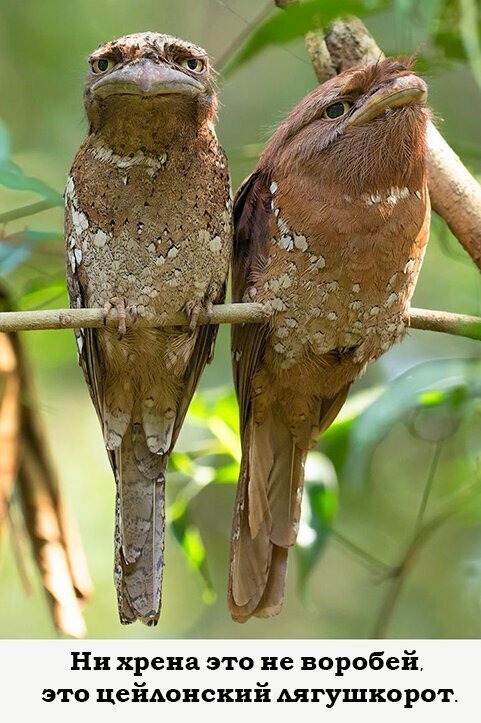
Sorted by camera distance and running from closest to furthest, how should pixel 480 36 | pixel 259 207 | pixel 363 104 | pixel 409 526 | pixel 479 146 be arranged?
pixel 363 104 → pixel 259 207 → pixel 480 36 → pixel 479 146 → pixel 409 526

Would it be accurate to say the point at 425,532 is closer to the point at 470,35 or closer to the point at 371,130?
the point at 371,130

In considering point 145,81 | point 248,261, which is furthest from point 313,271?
point 145,81

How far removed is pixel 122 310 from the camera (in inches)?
127

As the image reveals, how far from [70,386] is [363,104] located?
12.6 feet

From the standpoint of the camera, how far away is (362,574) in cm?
686

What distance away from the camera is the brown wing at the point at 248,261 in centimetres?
337

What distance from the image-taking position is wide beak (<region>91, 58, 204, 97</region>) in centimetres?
287

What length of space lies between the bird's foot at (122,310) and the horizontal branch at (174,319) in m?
0.02

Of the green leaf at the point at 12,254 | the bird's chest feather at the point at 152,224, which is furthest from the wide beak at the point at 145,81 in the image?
the green leaf at the point at 12,254

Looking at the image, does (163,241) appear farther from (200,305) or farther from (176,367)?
(176,367)

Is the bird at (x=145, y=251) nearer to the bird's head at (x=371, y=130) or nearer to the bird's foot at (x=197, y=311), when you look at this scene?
the bird's foot at (x=197, y=311)

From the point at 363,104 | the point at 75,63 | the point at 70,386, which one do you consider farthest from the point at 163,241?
the point at 75,63

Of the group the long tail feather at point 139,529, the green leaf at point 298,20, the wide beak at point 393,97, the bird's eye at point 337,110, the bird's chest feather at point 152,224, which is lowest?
the long tail feather at point 139,529

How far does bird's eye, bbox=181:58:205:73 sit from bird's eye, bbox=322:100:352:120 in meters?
0.45
